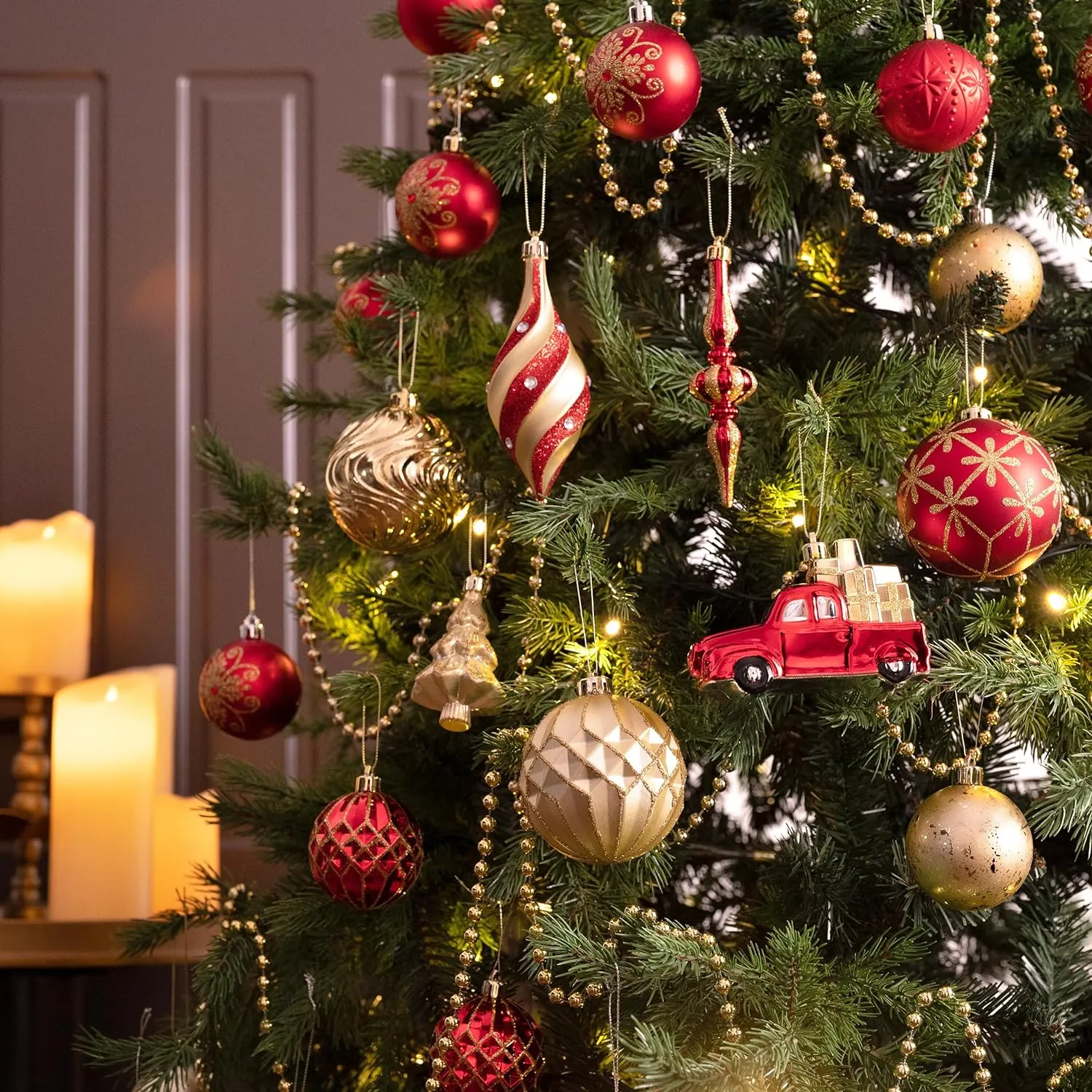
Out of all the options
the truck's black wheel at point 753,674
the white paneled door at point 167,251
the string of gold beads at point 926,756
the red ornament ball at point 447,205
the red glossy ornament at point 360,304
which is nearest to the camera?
the truck's black wheel at point 753,674

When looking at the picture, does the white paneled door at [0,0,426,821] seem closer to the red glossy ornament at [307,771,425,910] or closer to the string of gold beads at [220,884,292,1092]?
the string of gold beads at [220,884,292,1092]

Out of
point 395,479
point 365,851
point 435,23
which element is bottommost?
point 365,851

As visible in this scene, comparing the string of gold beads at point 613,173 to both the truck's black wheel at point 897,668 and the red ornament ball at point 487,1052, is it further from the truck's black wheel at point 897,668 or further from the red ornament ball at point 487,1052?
the red ornament ball at point 487,1052

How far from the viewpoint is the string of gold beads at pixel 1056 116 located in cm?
78

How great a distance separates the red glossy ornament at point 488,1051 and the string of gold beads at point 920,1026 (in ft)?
0.69

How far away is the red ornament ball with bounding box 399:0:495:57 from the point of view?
3.05ft

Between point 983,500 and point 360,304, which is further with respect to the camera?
point 360,304

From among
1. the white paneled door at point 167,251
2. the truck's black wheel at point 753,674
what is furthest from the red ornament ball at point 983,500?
the white paneled door at point 167,251

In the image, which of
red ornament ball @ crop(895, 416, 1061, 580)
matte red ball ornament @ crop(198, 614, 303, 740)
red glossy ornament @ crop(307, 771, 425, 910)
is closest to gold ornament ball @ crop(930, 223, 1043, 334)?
red ornament ball @ crop(895, 416, 1061, 580)

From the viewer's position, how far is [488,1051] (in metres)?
0.72

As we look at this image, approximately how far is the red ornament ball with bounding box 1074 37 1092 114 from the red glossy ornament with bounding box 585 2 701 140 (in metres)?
0.24

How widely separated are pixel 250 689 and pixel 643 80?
568 millimetres

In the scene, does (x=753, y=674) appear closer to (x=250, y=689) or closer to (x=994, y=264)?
(x=994, y=264)

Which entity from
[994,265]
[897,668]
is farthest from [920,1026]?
[994,265]
